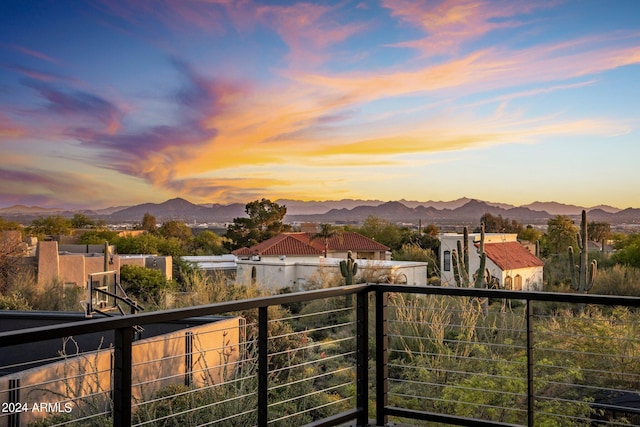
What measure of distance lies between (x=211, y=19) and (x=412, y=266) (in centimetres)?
1223

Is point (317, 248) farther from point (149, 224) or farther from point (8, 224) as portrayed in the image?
point (8, 224)

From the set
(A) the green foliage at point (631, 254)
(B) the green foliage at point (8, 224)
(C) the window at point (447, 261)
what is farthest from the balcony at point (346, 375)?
(B) the green foliage at point (8, 224)

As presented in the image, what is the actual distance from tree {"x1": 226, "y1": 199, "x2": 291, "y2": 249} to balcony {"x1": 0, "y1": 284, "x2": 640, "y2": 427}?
32.1 meters

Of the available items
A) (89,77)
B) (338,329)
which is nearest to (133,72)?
(89,77)

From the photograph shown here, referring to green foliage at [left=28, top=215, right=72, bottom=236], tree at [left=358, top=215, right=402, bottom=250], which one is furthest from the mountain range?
green foliage at [left=28, top=215, right=72, bottom=236]

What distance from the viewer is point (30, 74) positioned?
1855 cm

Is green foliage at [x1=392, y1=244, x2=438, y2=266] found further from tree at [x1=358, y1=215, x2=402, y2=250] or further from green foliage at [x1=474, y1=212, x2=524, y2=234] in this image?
green foliage at [x1=474, y1=212, x2=524, y2=234]

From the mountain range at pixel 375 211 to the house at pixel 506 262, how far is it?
3.62 ft

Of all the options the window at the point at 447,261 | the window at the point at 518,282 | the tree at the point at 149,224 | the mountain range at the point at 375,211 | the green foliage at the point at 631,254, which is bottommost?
the window at the point at 518,282

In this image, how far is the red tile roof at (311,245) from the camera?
31.5 meters

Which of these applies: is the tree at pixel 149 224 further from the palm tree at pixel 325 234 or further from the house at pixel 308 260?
the palm tree at pixel 325 234

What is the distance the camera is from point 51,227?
3634cm

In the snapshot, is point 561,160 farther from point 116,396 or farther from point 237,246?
point 237,246

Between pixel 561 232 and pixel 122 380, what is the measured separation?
95.1 ft
